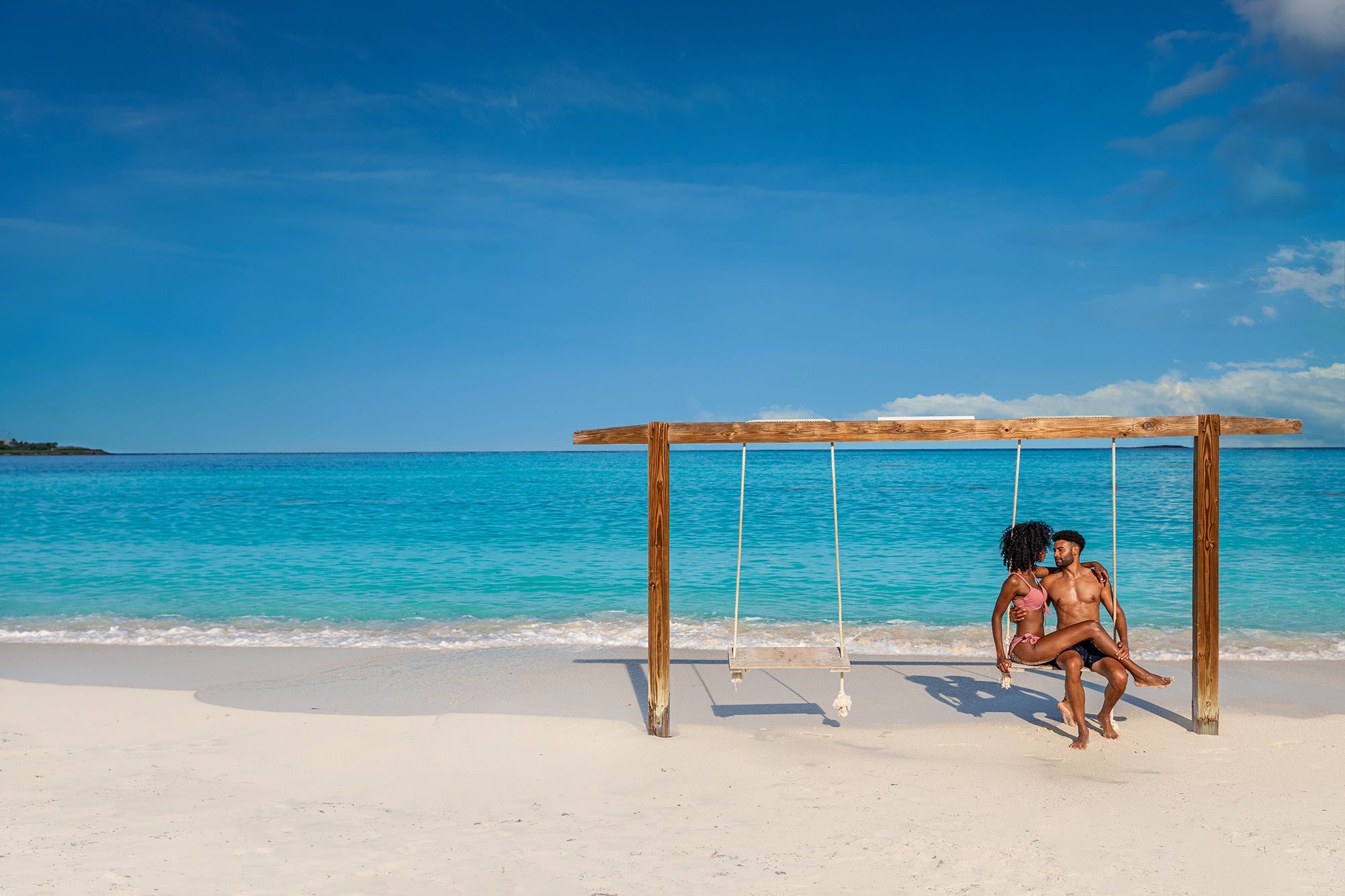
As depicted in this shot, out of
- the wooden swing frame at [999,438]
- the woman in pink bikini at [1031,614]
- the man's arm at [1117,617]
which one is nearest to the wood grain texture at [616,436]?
the wooden swing frame at [999,438]

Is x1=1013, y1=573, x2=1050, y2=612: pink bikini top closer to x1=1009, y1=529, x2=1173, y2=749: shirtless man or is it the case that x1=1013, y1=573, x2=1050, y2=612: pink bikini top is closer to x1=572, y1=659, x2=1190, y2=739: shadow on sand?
x1=1009, y1=529, x2=1173, y2=749: shirtless man

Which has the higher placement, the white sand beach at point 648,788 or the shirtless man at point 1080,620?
the shirtless man at point 1080,620

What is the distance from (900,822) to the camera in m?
4.59

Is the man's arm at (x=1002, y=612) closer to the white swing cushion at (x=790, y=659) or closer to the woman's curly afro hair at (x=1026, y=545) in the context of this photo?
the woman's curly afro hair at (x=1026, y=545)

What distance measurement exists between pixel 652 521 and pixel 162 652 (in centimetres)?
650

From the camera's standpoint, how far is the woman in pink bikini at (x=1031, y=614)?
5824 mm

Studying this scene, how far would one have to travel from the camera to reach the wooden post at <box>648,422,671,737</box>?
5.98 meters

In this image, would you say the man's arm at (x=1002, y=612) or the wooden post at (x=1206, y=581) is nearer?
the wooden post at (x=1206, y=581)

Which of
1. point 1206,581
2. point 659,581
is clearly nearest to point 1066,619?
point 1206,581

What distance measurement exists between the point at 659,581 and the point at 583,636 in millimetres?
4659

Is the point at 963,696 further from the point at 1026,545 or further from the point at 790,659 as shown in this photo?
the point at 790,659

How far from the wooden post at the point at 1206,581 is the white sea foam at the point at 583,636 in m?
3.13

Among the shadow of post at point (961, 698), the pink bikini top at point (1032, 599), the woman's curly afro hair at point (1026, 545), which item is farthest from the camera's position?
the shadow of post at point (961, 698)

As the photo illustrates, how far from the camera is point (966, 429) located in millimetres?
5809
